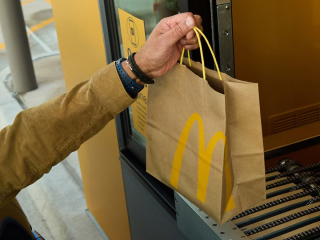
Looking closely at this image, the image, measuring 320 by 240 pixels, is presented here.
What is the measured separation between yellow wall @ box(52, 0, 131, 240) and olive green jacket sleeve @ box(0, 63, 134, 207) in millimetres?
916

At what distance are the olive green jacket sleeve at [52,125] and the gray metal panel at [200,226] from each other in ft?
1.11

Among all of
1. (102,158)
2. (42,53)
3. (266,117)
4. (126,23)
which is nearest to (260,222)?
(266,117)

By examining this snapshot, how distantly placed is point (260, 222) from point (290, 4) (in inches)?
36.6

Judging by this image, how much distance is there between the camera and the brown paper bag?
103cm

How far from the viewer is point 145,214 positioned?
7.00ft

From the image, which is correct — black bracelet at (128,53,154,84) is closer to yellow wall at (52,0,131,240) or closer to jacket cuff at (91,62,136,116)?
jacket cuff at (91,62,136,116)

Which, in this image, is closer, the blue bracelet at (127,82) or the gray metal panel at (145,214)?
the blue bracelet at (127,82)

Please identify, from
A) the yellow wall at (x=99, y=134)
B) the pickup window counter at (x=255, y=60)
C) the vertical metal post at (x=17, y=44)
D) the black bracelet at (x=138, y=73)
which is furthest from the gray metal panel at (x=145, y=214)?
the vertical metal post at (x=17, y=44)

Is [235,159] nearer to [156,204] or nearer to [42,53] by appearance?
[156,204]

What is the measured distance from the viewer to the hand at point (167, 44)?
1135mm

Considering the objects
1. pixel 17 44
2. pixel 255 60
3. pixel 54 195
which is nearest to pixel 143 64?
pixel 255 60

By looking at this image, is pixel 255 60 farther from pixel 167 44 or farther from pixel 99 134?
pixel 99 134

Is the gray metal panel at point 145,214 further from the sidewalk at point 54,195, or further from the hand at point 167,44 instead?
the sidewalk at point 54,195

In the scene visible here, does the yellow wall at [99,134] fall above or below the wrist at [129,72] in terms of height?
below
